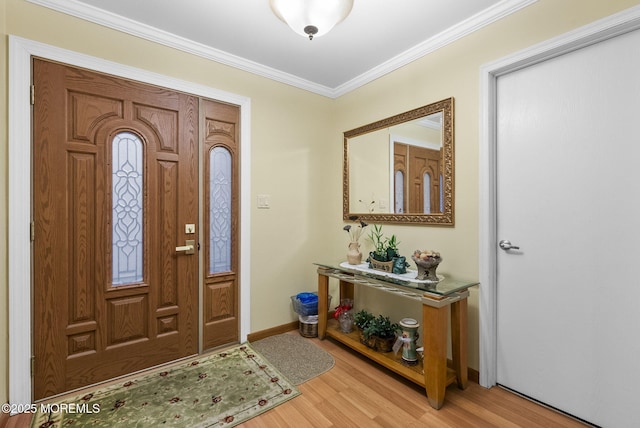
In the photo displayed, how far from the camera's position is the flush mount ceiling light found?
1.41 m

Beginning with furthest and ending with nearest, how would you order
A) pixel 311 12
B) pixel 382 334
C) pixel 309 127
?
pixel 309 127
pixel 382 334
pixel 311 12

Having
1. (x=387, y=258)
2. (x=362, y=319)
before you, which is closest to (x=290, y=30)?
(x=387, y=258)

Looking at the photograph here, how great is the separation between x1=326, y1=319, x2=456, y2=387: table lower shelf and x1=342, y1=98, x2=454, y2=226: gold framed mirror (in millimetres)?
1012

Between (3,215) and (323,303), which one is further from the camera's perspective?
(323,303)

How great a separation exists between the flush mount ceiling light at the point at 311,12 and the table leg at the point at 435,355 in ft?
5.53

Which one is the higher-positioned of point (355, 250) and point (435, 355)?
point (355, 250)

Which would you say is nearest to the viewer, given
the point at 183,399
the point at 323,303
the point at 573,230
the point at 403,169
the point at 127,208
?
the point at 573,230

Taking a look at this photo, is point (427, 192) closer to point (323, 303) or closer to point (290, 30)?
point (323, 303)

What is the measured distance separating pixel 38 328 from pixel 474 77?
3229 mm

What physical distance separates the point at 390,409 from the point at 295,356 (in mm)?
Answer: 878

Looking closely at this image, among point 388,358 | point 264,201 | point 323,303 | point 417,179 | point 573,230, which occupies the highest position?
point 417,179

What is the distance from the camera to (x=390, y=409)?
175cm

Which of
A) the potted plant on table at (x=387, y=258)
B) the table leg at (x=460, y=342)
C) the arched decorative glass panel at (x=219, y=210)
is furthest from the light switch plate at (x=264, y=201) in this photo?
the table leg at (x=460, y=342)

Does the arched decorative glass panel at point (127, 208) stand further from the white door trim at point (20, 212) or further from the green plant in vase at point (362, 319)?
the green plant in vase at point (362, 319)
